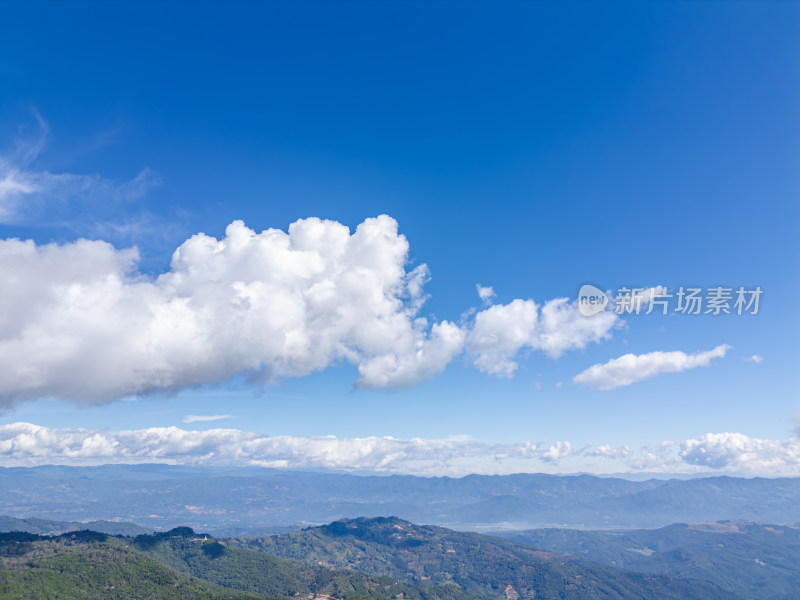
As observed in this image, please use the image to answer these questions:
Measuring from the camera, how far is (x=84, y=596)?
19938cm

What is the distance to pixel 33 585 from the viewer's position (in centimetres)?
19450

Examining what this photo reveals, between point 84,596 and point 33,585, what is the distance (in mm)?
19688
